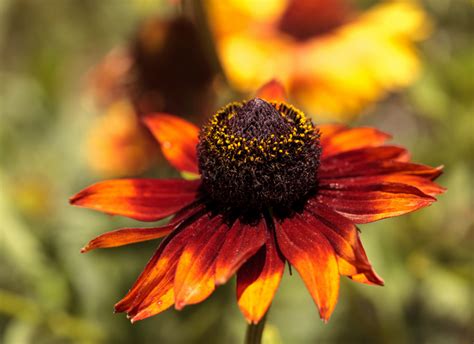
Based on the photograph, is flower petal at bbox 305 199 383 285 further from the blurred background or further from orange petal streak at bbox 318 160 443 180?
the blurred background

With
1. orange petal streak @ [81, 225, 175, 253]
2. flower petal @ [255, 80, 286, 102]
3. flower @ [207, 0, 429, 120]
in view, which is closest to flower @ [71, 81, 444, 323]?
orange petal streak @ [81, 225, 175, 253]

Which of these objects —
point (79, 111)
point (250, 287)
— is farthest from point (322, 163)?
point (79, 111)

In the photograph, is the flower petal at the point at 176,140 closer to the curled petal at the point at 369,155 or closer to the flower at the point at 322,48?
the curled petal at the point at 369,155

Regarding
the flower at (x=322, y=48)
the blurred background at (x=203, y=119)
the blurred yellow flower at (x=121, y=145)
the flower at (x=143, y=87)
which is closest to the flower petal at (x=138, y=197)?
the blurred background at (x=203, y=119)

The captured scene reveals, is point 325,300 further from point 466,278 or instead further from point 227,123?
point 466,278

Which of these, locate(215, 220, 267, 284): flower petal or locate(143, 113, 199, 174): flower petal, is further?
locate(143, 113, 199, 174): flower petal
